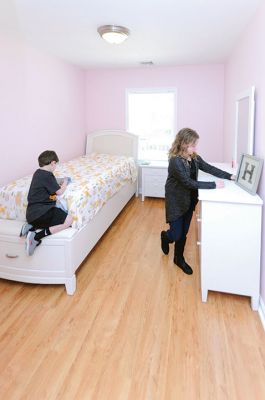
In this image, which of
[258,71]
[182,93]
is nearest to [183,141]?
[258,71]

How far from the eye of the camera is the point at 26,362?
1.73 m

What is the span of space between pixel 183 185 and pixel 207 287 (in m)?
0.83

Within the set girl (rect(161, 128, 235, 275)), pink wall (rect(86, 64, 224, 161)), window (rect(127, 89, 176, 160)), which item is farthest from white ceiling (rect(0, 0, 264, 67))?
girl (rect(161, 128, 235, 275))

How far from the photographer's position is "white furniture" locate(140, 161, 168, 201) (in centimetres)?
490

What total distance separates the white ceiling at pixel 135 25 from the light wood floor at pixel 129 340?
2229 mm

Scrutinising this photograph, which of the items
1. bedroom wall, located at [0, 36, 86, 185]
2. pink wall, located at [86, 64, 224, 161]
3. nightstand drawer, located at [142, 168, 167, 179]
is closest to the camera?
bedroom wall, located at [0, 36, 86, 185]

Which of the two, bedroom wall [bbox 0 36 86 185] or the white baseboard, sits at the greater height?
bedroom wall [bbox 0 36 86 185]

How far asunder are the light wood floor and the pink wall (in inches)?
113

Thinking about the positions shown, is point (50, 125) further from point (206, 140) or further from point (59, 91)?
point (206, 140)

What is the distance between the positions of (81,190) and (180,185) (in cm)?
89

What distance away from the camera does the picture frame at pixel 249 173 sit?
6.96ft

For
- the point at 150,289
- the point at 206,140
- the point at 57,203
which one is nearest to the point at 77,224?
the point at 57,203

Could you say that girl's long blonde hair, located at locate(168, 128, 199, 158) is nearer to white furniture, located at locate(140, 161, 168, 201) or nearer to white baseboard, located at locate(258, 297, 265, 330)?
white baseboard, located at locate(258, 297, 265, 330)

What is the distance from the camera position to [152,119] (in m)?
5.17
